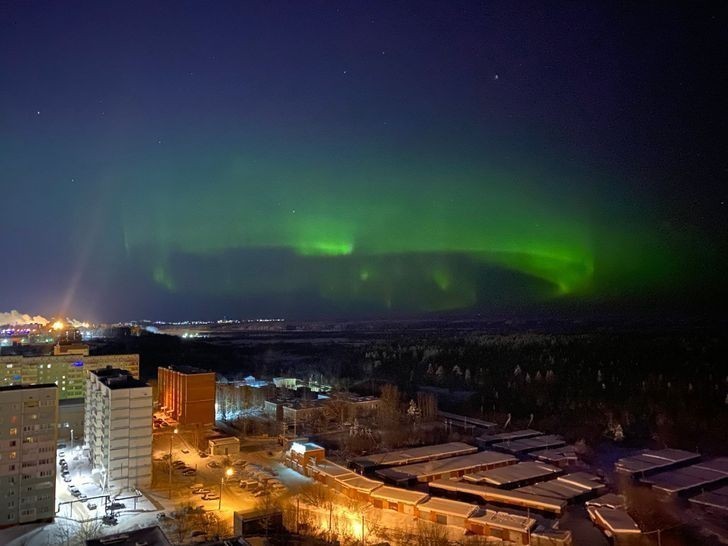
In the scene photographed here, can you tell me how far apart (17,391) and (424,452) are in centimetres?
697

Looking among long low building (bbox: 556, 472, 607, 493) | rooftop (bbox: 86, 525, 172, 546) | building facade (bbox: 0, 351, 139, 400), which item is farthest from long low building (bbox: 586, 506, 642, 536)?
building facade (bbox: 0, 351, 139, 400)

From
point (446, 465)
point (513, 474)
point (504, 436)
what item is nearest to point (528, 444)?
point (504, 436)

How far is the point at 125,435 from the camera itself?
9.00 meters

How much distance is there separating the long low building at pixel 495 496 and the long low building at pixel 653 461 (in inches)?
102

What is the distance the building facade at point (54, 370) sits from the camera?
15602 millimetres

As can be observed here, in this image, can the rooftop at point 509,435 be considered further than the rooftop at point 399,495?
Yes

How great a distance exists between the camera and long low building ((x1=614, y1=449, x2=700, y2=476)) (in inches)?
387

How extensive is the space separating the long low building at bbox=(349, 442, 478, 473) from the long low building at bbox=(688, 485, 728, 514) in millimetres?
3958

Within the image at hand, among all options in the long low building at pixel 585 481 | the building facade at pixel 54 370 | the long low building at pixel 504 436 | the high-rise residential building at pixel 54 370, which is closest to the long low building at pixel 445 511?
the long low building at pixel 585 481

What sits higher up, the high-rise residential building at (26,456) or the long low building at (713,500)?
the high-rise residential building at (26,456)

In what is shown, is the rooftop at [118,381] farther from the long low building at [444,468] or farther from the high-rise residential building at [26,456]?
the long low building at [444,468]

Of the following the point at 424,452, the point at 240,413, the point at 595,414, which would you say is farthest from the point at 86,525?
the point at 595,414

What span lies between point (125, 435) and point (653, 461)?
944 centimetres

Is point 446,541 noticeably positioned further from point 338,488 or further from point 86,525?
point 86,525
